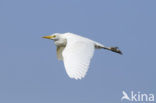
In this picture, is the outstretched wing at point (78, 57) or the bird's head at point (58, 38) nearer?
the outstretched wing at point (78, 57)

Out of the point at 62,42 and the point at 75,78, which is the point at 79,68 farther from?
the point at 62,42

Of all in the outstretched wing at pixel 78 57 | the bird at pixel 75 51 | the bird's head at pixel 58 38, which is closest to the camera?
the outstretched wing at pixel 78 57

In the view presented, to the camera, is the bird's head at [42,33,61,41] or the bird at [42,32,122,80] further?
the bird's head at [42,33,61,41]

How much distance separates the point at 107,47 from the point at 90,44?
1966 millimetres

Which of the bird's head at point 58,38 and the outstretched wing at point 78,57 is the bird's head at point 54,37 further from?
the outstretched wing at point 78,57

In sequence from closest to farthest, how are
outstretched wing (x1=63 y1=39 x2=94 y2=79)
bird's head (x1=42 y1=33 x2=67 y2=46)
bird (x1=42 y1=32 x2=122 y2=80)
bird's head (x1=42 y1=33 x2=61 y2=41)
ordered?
1. outstretched wing (x1=63 y1=39 x2=94 y2=79)
2. bird (x1=42 y1=32 x2=122 y2=80)
3. bird's head (x1=42 y1=33 x2=67 y2=46)
4. bird's head (x1=42 y1=33 x2=61 y2=41)

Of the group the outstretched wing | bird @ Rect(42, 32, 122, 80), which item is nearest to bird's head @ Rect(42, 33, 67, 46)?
bird @ Rect(42, 32, 122, 80)

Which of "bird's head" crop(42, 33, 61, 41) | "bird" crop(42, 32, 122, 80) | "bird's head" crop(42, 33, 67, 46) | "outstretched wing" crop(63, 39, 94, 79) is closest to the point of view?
"outstretched wing" crop(63, 39, 94, 79)

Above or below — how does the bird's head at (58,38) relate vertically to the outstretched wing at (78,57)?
above

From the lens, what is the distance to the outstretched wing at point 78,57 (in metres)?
12.7

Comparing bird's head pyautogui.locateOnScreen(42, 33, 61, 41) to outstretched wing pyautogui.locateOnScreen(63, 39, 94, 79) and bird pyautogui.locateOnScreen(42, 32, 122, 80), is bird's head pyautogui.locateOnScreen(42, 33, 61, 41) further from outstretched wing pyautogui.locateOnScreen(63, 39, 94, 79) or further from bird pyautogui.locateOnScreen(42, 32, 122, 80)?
outstretched wing pyautogui.locateOnScreen(63, 39, 94, 79)

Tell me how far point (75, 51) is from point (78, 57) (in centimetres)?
54

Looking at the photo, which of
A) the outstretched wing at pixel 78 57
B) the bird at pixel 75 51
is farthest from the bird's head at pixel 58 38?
the outstretched wing at pixel 78 57

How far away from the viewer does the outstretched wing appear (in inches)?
502
